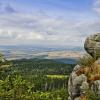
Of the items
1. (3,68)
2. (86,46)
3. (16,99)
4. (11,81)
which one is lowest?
(16,99)

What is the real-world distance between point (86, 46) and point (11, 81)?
26.7m

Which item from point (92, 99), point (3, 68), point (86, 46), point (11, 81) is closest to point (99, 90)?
point (92, 99)

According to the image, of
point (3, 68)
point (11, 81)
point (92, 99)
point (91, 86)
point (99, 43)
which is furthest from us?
point (11, 81)

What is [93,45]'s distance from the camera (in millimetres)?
31688

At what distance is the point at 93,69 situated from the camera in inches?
1124

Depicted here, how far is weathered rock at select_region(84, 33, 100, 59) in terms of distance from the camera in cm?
3095

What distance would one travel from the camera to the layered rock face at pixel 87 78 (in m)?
26.7

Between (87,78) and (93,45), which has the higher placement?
(93,45)

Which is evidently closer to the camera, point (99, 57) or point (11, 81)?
point (99, 57)

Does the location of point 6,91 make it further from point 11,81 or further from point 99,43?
point 99,43

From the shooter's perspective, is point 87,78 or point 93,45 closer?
point 87,78

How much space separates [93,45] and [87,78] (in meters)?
4.89

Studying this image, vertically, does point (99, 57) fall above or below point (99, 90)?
above

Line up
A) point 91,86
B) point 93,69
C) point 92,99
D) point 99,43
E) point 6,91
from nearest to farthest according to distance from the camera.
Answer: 1. point 92,99
2. point 91,86
3. point 93,69
4. point 99,43
5. point 6,91
